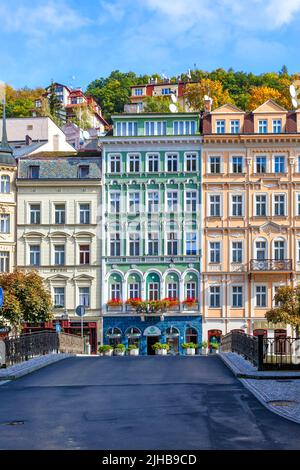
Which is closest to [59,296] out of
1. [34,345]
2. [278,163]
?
[278,163]

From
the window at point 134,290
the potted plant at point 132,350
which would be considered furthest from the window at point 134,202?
the potted plant at point 132,350

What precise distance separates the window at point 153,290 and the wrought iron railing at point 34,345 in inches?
612

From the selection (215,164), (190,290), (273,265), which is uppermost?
(215,164)

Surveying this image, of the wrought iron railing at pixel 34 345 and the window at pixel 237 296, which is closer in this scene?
the wrought iron railing at pixel 34 345

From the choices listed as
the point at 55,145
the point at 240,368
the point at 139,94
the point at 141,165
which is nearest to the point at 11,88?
the point at 139,94

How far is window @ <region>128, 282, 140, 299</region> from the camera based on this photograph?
224ft

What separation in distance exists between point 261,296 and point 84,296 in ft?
45.6

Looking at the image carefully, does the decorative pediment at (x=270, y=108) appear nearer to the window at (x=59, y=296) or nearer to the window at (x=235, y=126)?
the window at (x=235, y=126)

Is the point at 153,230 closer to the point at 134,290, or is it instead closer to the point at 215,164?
the point at 134,290

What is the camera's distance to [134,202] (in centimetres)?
6844

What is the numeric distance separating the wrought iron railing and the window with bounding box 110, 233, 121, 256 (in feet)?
52.3

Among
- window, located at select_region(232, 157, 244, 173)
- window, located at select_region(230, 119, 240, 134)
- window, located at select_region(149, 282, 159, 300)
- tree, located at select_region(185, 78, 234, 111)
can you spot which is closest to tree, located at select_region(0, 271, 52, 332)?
window, located at select_region(149, 282, 159, 300)

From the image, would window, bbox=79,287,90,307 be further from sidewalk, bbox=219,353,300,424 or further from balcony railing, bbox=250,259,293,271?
sidewalk, bbox=219,353,300,424

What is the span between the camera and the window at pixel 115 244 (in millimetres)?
68312
